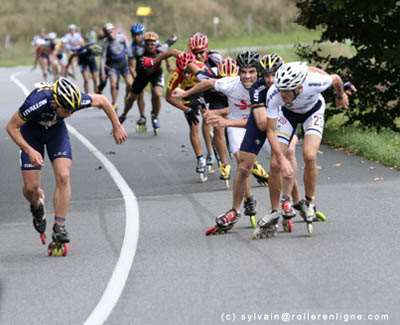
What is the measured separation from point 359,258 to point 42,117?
355 centimetres

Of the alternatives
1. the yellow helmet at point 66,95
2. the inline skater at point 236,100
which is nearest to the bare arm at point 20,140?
the yellow helmet at point 66,95

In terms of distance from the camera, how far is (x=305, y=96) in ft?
41.4

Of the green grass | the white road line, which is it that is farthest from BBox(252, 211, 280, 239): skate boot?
the green grass

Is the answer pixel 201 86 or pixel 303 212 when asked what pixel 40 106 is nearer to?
pixel 201 86

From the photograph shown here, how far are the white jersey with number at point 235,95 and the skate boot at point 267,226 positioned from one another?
7.28ft

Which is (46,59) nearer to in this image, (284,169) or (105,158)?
Answer: (105,158)

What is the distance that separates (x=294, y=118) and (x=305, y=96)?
0.43m

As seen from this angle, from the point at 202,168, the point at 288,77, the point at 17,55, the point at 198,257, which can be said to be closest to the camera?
the point at 198,257

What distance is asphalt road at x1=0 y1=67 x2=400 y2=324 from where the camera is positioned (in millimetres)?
9203

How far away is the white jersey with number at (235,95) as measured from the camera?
1404 centimetres

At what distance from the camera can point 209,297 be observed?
9570mm

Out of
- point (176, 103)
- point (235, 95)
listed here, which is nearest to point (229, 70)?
point (235, 95)

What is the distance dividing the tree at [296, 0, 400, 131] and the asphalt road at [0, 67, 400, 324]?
3.15 meters

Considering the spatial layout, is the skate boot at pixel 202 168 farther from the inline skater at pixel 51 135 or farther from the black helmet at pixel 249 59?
the inline skater at pixel 51 135
